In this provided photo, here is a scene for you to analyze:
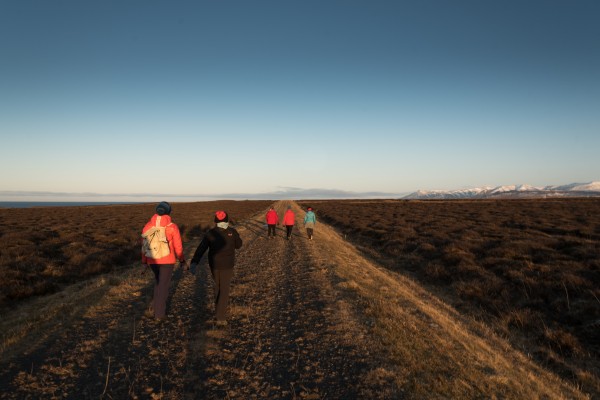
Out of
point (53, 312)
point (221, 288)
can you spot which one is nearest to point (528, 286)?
point (221, 288)

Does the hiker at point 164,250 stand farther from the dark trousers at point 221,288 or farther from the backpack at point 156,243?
the dark trousers at point 221,288

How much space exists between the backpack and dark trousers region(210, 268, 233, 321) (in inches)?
42.1

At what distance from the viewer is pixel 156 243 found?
6.42m

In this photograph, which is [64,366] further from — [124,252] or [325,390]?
[124,252]

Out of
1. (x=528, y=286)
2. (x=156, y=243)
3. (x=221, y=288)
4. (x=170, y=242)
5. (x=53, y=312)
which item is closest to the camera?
(x=156, y=243)

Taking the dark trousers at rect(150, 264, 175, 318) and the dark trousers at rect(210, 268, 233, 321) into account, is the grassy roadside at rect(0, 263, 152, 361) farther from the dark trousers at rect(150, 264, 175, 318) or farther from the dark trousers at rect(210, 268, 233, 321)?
the dark trousers at rect(210, 268, 233, 321)

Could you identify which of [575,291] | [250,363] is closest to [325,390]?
[250,363]

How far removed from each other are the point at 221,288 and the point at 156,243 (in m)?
1.59

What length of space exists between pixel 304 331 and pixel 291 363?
4.50 ft

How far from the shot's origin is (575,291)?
34.9 ft

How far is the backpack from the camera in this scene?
6.42 metres

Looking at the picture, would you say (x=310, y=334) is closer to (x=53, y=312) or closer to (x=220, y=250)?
(x=220, y=250)

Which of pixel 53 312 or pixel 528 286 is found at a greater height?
pixel 53 312

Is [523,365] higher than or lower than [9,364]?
lower
